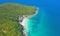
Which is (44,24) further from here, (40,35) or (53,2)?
(53,2)

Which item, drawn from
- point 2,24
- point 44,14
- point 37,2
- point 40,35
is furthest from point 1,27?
point 37,2

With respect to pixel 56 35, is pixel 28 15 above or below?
above

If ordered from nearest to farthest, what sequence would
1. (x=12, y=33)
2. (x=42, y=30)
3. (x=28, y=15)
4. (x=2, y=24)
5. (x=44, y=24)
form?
(x=12, y=33) → (x=2, y=24) → (x=42, y=30) → (x=44, y=24) → (x=28, y=15)

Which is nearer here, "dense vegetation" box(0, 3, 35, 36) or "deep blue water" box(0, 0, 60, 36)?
"dense vegetation" box(0, 3, 35, 36)

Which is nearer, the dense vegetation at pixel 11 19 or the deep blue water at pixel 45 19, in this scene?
the dense vegetation at pixel 11 19

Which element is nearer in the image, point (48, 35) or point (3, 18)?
point (48, 35)
